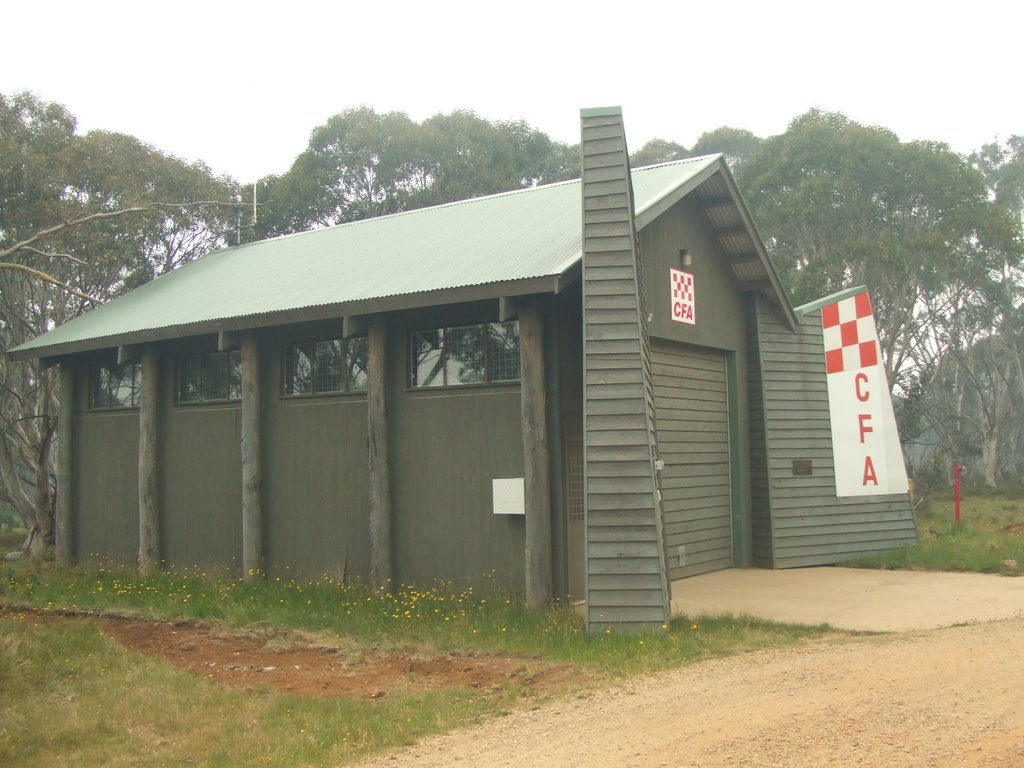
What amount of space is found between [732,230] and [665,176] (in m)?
1.24

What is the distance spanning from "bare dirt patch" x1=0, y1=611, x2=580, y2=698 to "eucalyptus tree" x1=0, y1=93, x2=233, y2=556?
38.3 ft

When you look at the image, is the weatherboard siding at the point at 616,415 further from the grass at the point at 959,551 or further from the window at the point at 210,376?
the window at the point at 210,376

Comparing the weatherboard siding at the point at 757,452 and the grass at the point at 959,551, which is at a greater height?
the weatherboard siding at the point at 757,452

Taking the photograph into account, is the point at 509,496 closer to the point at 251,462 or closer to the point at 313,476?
the point at 313,476

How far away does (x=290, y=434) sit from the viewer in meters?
13.4

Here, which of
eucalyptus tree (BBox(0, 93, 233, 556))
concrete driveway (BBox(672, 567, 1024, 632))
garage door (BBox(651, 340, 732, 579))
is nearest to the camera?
concrete driveway (BBox(672, 567, 1024, 632))

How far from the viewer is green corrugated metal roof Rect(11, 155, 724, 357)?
37.1 feet

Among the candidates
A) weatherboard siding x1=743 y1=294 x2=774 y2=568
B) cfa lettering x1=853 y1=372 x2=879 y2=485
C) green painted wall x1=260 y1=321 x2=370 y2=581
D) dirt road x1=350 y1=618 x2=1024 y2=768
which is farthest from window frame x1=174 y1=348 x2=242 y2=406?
dirt road x1=350 y1=618 x2=1024 y2=768

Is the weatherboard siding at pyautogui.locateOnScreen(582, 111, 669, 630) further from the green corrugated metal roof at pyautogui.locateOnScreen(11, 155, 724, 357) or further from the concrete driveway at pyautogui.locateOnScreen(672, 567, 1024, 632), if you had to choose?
the concrete driveway at pyautogui.locateOnScreen(672, 567, 1024, 632)

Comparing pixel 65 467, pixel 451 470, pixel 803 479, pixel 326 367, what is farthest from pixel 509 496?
pixel 65 467

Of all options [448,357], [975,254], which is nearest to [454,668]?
[448,357]

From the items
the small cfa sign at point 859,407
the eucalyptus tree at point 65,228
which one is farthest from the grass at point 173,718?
the eucalyptus tree at point 65,228

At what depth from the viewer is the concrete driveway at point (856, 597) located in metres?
9.61

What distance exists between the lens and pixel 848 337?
15.0 m
